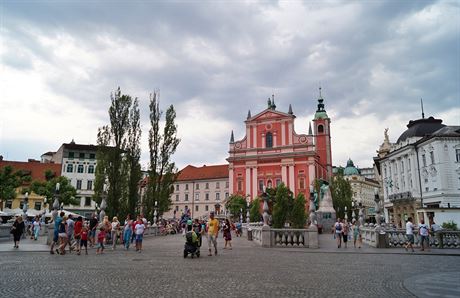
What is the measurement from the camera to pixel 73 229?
611 inches

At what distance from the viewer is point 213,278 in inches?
342

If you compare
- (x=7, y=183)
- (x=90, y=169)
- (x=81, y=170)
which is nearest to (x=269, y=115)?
(x=90, y=169)

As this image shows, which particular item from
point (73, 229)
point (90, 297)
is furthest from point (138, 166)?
point (90, 297)

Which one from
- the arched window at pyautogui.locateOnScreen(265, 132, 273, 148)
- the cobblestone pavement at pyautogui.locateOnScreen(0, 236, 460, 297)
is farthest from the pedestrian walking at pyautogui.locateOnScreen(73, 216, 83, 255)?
the arched window at pyautogui.locateOnScreen(265, 132, 273, 148)

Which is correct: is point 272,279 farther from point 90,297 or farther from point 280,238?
point 280,238

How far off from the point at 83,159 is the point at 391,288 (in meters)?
58.9

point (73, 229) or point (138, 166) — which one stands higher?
point (138, 166)

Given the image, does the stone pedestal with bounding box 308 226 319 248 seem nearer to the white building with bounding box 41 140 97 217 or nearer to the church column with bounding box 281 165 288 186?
the church column with bounding box 281 165 288 186

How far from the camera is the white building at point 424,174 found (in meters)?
41.1

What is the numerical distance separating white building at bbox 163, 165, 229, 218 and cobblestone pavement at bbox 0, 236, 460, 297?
6831cm

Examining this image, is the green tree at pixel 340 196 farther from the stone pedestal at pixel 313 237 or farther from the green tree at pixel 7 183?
the green tree at pixel 7 183

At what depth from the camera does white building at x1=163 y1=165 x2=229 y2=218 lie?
81.2 m

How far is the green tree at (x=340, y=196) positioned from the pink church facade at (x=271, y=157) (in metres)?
5.59

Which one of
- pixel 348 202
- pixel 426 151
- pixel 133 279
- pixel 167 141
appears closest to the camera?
pixel 133 279
